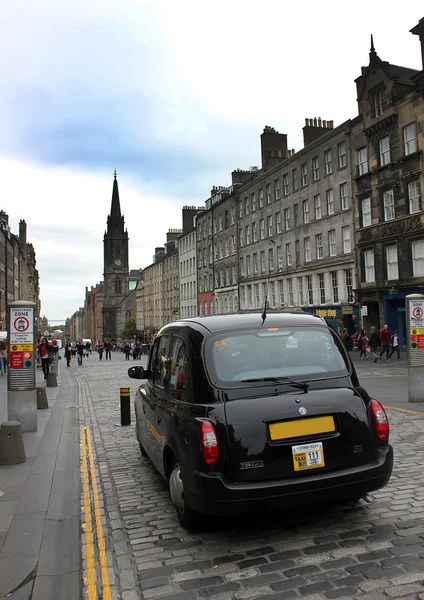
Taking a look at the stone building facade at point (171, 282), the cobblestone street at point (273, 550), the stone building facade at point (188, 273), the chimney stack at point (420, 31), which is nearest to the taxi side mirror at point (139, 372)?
the cobblestone street at point (273, 550)

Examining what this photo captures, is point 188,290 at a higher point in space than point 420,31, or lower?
lower

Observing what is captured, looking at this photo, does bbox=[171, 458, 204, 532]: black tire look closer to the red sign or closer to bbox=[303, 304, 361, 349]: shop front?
the red sign

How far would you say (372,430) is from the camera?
453 cm

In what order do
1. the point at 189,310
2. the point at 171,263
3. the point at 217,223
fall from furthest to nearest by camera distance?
the point at 171,263 < the point at 189,310 < the point at 217,223

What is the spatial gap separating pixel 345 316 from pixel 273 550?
34.6m

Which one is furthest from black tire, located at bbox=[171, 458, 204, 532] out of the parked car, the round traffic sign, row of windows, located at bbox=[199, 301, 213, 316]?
row of windows, located at bbox=[199, 301, 213, 316]

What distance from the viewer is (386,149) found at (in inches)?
1297

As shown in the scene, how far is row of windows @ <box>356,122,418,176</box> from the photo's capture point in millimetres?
30656

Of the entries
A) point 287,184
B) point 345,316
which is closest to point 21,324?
point 345,316

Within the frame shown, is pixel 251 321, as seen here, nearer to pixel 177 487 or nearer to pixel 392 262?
pixel 177 487

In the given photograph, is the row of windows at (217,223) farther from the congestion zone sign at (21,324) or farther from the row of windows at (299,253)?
the congestion zone sign at (21,324)

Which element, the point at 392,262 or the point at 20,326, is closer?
the point at 20,326

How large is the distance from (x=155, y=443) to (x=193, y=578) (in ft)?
6.83

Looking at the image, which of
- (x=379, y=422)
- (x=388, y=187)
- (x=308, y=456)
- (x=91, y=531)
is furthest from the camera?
(x=388, y=187)
